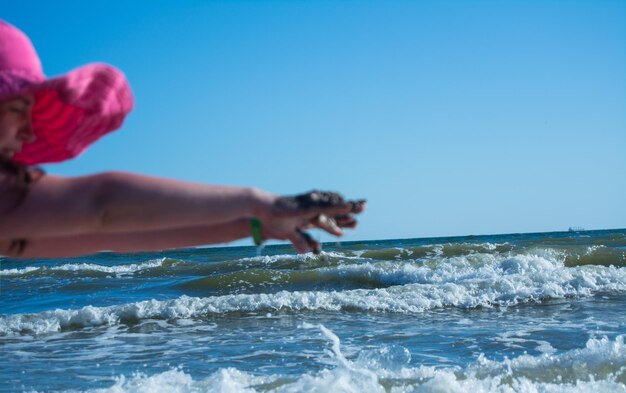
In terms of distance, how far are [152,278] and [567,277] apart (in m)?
9.19

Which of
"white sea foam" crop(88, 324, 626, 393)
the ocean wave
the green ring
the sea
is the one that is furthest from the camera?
the ocean wave

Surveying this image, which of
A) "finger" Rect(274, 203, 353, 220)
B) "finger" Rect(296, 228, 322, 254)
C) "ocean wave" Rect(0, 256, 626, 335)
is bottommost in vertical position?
"ocean wave" Rect(0, 256, 626, 335)

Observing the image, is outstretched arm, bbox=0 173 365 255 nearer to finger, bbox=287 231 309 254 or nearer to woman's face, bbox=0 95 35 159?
finger, bbox=287 231 309 254

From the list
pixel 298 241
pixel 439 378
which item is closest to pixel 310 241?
pixel 298 241

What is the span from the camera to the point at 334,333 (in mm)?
7801

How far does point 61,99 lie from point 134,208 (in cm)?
33

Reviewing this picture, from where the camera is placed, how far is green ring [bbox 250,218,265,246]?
4.74ft

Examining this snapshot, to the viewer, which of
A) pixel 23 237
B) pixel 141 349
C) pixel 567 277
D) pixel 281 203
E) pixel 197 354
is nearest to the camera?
pixel 281 203

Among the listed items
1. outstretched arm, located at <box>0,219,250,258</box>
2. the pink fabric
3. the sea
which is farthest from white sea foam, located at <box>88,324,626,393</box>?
the pink fabric

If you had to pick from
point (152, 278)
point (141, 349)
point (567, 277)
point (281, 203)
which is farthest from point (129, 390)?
point (152, 278)

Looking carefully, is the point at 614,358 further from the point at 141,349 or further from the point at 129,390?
the point at 141,349

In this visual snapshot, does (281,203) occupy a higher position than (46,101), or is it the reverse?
(46,101)

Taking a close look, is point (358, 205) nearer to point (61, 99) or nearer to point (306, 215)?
point (306, 215)

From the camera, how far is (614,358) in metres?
5.43
